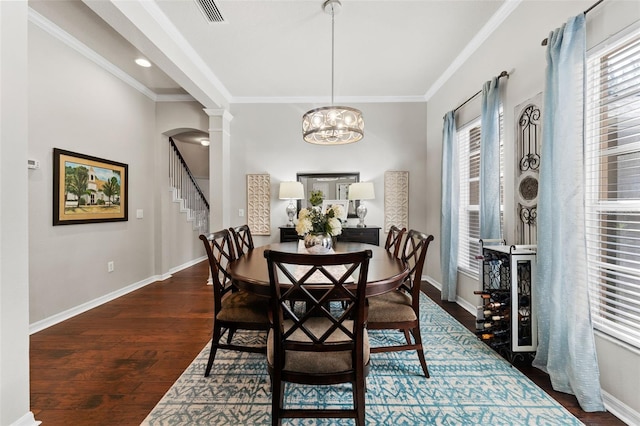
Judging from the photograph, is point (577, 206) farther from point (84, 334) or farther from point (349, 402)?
point (84, 334)

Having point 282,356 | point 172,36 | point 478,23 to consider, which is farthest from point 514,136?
point 172,36

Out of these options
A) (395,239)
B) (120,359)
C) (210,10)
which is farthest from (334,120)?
(120,359)

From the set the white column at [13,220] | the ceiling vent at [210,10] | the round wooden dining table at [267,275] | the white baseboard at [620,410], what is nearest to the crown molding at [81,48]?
the ceiling vent at [210,10]

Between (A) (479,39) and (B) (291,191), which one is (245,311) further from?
(A) (479,39)

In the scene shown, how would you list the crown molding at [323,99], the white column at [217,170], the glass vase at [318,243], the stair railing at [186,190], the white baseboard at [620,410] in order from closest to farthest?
the white baseboard at [620,410] < the glass vase at [318,243] < the white column at [217,170] < the crown molding at [323,99] < the stair railing at [186,190]

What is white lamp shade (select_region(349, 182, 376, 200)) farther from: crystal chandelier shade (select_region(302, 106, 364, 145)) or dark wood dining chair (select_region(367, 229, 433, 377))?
dark wood dining chair (select_region(367, 229, 433, 377))

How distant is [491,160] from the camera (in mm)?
2582

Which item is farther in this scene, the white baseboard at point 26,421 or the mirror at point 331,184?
the mirror at point 331,184

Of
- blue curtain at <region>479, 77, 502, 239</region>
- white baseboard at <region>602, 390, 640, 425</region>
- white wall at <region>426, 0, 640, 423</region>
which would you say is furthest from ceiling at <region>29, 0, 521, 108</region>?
white baseboard at <region>602, 390, 640, 425</region>

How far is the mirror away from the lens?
14.5 ft

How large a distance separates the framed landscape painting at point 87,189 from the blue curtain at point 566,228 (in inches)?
170

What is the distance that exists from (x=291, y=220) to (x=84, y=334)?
2666 mm

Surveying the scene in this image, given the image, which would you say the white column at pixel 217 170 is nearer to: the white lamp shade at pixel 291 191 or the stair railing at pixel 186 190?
the white lamp shade at pixel 291 191

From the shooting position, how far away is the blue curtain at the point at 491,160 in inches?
100
